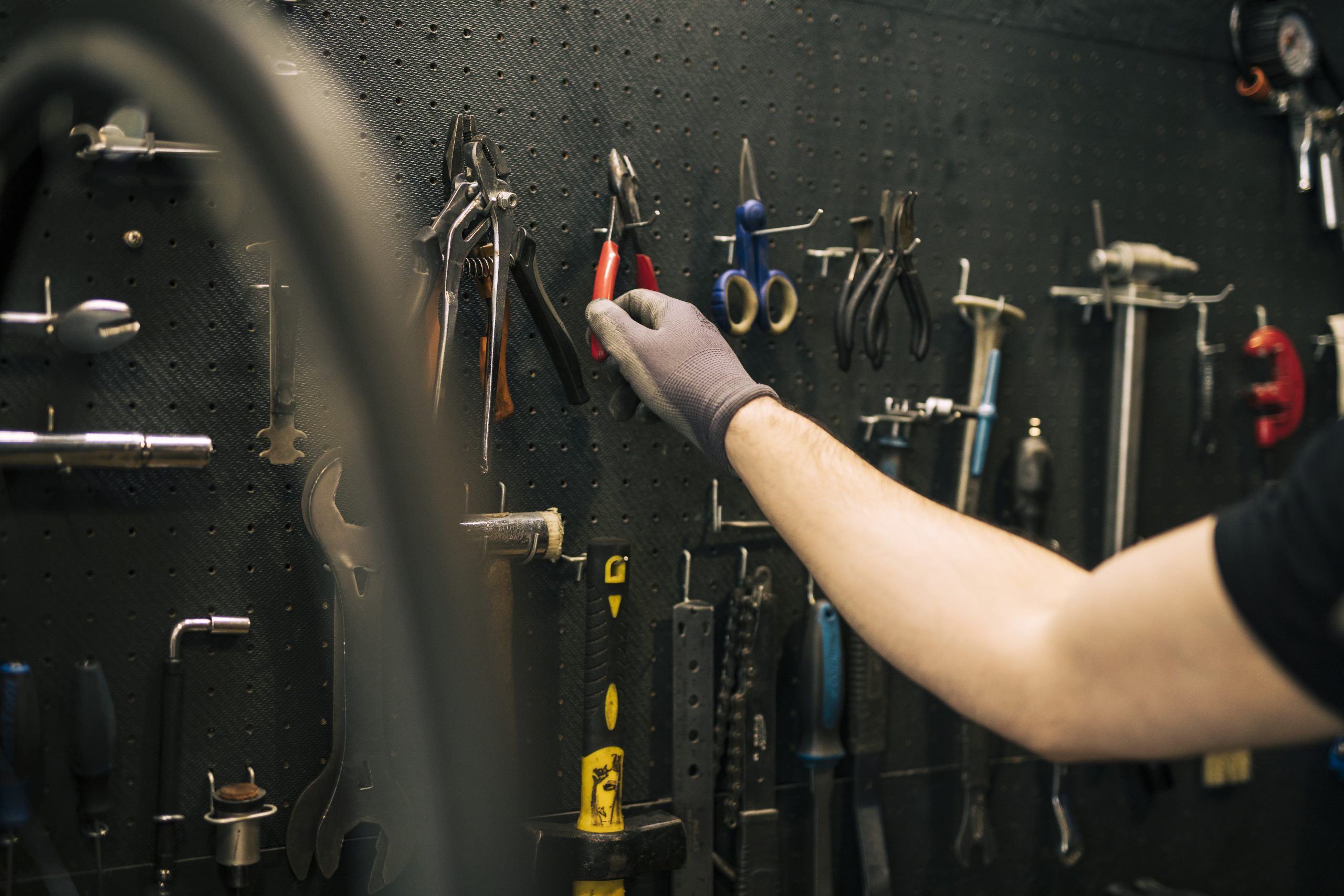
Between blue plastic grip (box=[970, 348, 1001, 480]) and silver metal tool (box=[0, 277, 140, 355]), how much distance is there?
1206mm

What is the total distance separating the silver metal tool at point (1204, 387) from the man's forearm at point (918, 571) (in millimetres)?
1262

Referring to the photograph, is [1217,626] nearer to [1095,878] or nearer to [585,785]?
[585,785]

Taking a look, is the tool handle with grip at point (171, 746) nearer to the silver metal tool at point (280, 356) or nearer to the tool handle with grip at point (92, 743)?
the tool handle with grip at point (92, 743)

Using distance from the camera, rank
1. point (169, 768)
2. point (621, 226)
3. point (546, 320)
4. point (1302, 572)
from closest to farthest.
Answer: point (1302, 572)
point (169, 768)
point (546, 320)
point (621, 226)

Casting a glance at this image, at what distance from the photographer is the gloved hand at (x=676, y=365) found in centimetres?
101

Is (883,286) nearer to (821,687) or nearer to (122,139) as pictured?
(821,687)

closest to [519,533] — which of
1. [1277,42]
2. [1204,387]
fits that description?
[1204,387]

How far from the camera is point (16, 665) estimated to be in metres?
1.05

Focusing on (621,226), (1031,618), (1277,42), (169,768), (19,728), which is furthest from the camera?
(1277,42)

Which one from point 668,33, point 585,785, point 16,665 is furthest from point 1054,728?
point 668,33

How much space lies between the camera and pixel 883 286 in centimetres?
147

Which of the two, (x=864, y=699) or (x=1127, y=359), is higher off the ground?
(x=1127, y=359)

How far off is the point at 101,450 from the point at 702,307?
31.3 inches

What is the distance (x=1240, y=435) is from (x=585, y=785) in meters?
1.49
